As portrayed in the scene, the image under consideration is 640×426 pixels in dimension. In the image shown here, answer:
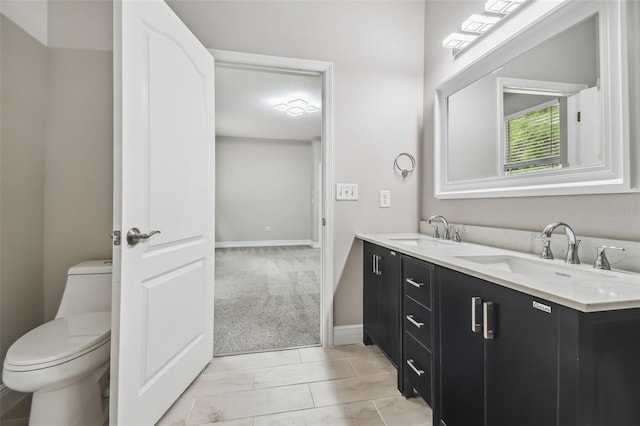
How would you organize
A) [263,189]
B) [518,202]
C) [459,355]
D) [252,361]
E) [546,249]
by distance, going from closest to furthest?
[459,355]
[546,249]
[518,202]
[252,361]
[263,189]

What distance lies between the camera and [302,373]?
5.81ft

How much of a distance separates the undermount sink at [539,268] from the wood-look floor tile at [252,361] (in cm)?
136

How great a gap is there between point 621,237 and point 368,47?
1.94 meters

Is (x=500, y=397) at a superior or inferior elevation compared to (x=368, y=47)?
inferior

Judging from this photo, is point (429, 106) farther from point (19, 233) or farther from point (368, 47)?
point (19, 233)

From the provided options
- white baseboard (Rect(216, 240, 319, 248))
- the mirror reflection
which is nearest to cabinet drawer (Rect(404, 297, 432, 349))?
the mirror reflection

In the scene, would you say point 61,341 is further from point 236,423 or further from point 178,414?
point 236,423

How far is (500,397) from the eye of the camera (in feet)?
2.92

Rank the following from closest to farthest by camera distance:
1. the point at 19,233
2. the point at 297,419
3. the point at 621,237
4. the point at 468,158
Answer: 1. the point at 621,237
2. the point at 297,419
3. the point at 19,233
4. the point at 468,158

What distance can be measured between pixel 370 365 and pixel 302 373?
1.47ft

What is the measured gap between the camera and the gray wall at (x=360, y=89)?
81.1 inches

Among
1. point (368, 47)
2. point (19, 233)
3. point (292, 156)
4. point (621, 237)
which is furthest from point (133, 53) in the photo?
point (292, 156)

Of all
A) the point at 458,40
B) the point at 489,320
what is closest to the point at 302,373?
the point at 489,320

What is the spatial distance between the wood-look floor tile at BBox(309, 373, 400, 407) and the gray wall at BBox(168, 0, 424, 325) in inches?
20.1
